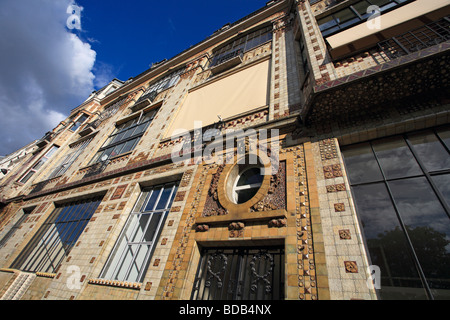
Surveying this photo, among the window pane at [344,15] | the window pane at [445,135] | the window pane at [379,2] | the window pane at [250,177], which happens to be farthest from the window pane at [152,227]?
the window pane at [379,2]

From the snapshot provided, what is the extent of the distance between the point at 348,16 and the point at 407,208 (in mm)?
8110

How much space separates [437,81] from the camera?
4102 mm

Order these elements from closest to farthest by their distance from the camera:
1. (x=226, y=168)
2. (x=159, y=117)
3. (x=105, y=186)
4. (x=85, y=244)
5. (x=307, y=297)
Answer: (x=307, y=297), (x=226, y=168), (x=85, y=244), (x=105, y=186), (x=159, y=117)

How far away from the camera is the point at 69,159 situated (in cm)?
1602

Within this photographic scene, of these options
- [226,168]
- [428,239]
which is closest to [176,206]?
[226,168]

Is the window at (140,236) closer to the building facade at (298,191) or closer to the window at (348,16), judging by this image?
the building facade at (298,191)

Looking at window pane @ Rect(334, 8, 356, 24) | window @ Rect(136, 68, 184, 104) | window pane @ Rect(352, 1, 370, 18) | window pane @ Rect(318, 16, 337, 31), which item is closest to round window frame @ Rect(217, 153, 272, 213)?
window pane @ Rect(318, 16, 337, 31)

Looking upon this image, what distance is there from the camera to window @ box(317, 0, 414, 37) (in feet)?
23.1

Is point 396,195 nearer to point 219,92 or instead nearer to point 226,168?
point 226,168

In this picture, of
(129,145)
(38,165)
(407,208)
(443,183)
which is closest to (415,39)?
(443,183)

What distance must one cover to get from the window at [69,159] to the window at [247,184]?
49.7 ft

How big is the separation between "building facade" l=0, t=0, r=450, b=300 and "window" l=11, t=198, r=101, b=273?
0.29ft

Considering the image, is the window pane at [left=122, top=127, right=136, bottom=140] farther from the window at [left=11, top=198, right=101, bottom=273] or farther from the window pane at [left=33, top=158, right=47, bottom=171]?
the window pane at [left=33, top=158, right=47, bottom=171]

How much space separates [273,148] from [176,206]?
12.2 ft
